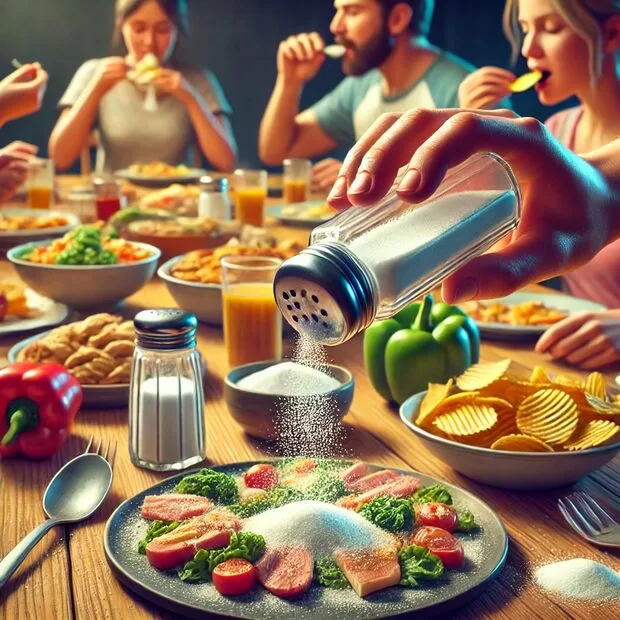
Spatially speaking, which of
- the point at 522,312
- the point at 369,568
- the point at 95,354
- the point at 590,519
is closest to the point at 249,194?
the point at 522,312

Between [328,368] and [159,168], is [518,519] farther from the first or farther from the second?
[159,168]

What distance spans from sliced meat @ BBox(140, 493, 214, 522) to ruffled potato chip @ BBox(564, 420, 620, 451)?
16.3 inches

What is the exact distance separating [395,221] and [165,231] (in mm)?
1478

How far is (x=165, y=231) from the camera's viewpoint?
7.52ft

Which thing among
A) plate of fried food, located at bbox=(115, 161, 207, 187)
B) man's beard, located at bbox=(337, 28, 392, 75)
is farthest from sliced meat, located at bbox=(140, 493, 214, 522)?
man's beard, located at bbox=(337, 28, 392, 75)

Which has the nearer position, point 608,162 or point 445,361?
point 608,162

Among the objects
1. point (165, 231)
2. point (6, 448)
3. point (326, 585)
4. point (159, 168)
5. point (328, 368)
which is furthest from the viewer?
point (159, 168)

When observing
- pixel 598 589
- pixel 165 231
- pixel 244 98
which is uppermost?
pixel 598 589

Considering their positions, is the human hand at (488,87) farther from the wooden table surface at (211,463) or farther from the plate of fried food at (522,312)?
the wooden table surface at (211,463)

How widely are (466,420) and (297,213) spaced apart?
2.06 m

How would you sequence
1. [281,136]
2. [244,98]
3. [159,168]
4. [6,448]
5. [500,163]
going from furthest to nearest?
1. [244,98]
2. [281,136]
3. [159,168]
4. [6,448]
5. [500,163]

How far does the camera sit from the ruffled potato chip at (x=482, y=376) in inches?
44.9

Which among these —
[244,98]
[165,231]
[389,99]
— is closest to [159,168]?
[389,99]

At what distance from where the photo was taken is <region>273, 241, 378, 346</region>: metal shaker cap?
2.34 feet
